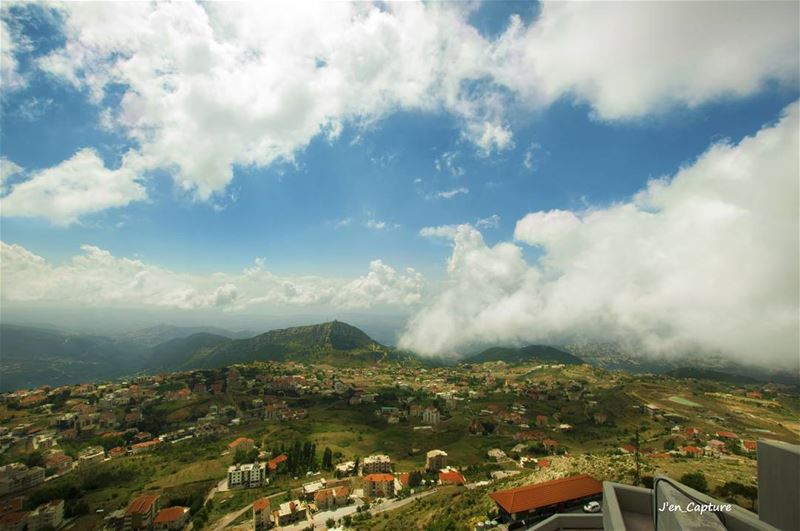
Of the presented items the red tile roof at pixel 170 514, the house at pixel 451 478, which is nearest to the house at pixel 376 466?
the house at pixel 451 478

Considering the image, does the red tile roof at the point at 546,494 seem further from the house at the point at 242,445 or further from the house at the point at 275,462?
the house at the point at 242,445

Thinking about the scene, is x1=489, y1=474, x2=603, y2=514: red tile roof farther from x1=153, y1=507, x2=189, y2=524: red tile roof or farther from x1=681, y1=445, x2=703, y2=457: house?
x1=153, y1=507, x2=189, y2=524: red tile roof

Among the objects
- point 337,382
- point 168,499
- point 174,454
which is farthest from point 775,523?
point 337,382

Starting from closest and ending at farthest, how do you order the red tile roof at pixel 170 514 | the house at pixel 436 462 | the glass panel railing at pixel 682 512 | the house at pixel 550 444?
the glass panel railing at pixel 682 512 → the red tile roof at pixel 170 514 → the house at pixel 436 462 → the house at pixel 550 444

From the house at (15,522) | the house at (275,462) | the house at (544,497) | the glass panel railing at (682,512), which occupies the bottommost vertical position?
the house at (15,522)

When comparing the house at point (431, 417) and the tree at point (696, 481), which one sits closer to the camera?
the tree at point (696, 481)

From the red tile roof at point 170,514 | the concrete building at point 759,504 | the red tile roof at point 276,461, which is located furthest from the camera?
the red tile roof at point 276,461

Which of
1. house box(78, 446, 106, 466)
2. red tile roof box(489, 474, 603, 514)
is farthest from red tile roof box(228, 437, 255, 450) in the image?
red tile roof box(489, 474, 603, 514)
